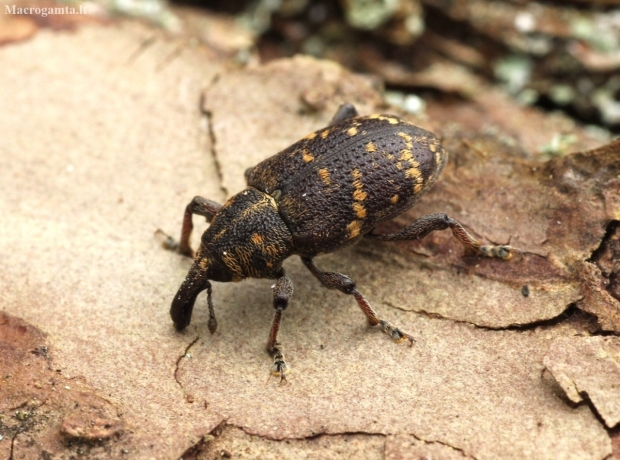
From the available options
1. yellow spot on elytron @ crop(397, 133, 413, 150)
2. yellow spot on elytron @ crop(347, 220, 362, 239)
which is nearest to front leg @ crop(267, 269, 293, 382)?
yellow spot on elytron @ crop(347, 220, 362, 239)

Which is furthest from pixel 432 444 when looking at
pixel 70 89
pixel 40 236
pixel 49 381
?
pixel 70 89

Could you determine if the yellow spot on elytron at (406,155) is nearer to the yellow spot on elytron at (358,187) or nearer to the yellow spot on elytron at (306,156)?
the yellow spot on elytron at (358,187)

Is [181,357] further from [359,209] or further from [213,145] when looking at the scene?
[213,145]

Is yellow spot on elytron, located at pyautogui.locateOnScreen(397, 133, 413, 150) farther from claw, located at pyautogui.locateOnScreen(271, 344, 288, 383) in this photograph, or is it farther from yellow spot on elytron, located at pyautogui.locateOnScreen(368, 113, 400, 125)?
claw, located at pyautogui.locateOnScreen(271, 344, 288, 383)

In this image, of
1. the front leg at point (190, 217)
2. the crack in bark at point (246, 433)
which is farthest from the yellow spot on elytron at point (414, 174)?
the crack in bark at point (246, 433)

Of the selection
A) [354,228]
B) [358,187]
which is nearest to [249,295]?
[354,228]

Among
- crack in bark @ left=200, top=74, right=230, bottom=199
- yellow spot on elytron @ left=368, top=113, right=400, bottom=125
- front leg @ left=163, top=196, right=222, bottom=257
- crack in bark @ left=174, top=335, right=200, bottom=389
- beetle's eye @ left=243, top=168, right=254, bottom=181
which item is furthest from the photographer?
crack in bark @ left=200, top=74, right=230, bottom=199

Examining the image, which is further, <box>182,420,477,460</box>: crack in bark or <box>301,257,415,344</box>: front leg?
<box>301,257,415,344</box>: front leg
